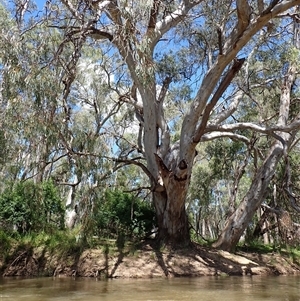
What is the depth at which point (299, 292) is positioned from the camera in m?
5.14

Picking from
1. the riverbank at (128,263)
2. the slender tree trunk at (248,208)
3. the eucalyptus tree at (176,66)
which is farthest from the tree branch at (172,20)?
the riverbank at (128,263)

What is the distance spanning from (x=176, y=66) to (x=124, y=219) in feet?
14.3

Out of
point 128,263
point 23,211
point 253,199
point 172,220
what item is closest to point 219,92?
point 172,220

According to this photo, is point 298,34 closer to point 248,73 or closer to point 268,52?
point 268,52

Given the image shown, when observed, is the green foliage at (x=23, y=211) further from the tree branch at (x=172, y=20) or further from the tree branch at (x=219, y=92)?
the tree branch at (x=172, y=20)

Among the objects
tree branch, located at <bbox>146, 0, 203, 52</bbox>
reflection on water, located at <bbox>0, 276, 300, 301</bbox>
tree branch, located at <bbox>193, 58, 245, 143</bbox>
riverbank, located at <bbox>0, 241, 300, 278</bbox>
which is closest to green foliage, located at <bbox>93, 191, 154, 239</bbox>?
riverbank, located at <bbox>0, 241, 300, 278</bbox>

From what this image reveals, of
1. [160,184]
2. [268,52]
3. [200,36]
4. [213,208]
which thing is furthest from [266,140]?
[213,208]

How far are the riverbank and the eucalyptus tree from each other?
1.90 ft

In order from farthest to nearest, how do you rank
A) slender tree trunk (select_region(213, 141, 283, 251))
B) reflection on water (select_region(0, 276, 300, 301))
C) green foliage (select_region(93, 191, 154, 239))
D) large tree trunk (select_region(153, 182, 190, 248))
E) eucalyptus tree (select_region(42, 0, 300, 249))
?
1. slender tree trunk (select_region(213, 141, 283, 251))
2. green foliage (select_region(93, 191, 154, 239))
3. large tree trunk (select_region(153, 182, 190, 248))
4. eucalyptus tree (select_region(42, 0, 300, 249))
5. reflection on water (select_region(0, 276, 300, 301))

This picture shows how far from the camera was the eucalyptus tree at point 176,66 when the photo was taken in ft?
21.9

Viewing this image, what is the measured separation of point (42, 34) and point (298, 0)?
452 cm

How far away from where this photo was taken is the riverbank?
25.5 feet

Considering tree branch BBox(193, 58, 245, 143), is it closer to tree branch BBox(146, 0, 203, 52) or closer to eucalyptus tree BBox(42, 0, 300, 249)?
eucalyptus tree BBox(42, 0, 300, 249)

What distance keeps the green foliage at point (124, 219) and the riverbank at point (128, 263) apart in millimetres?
857
